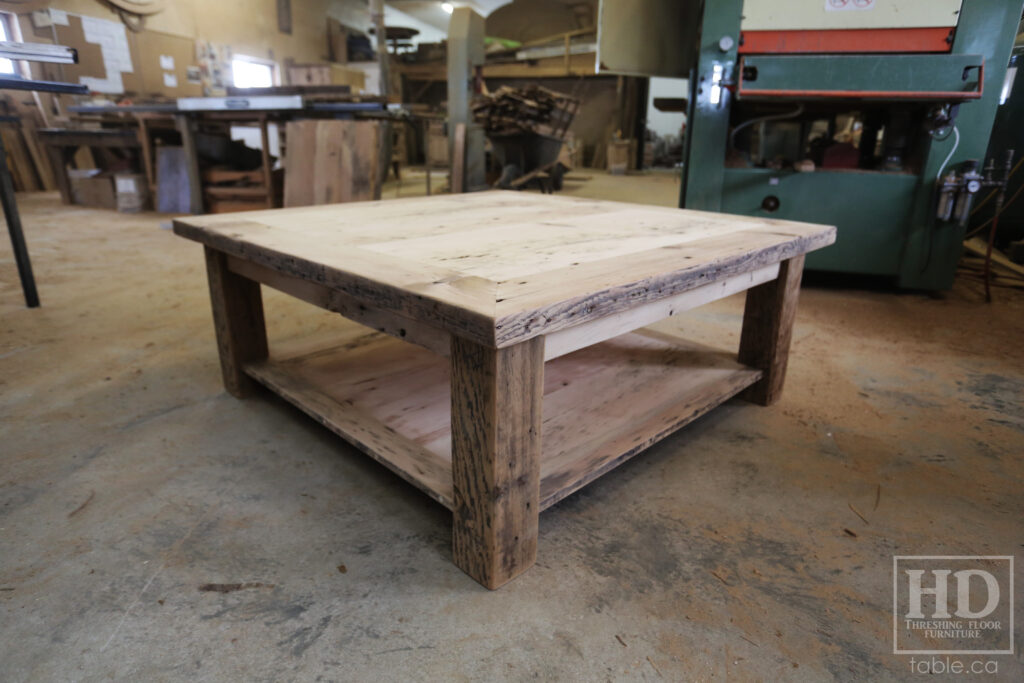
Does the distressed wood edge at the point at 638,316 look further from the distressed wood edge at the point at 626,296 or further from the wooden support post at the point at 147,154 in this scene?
the wooden support post at the point at 147,154

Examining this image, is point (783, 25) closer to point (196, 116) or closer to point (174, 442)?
point (174, 442)

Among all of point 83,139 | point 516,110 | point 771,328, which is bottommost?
point 771,328

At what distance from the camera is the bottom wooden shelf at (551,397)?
111cm

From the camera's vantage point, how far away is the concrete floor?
84cm

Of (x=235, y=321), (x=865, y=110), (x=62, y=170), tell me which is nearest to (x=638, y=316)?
(x=235, y=321)

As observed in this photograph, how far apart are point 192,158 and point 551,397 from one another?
170 inches

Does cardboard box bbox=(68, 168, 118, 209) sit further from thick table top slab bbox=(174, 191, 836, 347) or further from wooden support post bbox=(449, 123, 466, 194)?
thick table top slab bbox=(174, 191, 836, 347)

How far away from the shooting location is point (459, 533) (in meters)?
0.98

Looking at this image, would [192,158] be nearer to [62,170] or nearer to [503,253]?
[62,170]

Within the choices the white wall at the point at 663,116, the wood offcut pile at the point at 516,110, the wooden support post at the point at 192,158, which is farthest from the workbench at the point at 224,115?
the white wall at the point at 663,116

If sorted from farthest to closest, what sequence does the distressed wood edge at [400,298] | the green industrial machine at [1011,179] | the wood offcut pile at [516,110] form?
the wood offcut pile at [516,110]
the green industrial machine at [1011,179]
the distressed wood edge at [400,298]

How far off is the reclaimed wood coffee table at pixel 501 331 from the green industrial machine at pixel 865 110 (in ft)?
3.49

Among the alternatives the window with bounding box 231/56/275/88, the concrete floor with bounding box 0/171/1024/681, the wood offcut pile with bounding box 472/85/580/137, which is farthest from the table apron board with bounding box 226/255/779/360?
the window with bounding box 231/56/275/88

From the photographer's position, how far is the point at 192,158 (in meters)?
4.52
